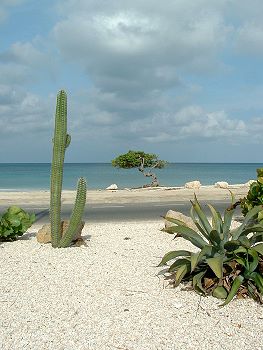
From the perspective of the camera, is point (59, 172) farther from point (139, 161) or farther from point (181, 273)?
point (139, 161)

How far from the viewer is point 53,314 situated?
473cm

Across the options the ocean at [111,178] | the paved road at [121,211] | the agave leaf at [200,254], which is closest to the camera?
the agave leaf at [200,254]

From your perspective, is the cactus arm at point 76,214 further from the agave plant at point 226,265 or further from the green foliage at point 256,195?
the green foliage at point 256,195

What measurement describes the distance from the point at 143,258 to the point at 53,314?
8.88 ft

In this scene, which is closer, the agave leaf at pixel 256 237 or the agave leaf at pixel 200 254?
the agave leaf at pixel 200 254

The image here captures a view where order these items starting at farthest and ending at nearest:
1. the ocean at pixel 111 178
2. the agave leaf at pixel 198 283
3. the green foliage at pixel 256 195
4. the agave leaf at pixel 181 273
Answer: the ocean at pixel 111 178
the green foliage at pixel 256 195
the agave leaf at pixel 181 273
the agave leaf at pixel 198 283

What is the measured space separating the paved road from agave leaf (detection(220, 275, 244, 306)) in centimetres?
784

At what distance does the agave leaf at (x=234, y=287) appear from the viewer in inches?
193

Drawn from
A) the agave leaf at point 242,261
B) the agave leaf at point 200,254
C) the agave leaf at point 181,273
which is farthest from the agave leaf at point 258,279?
the agave leaf at point 181,273

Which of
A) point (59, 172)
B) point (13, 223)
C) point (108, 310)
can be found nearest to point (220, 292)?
point (108, 310)

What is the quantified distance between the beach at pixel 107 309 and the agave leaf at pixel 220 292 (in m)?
0.07

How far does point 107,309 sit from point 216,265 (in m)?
1.27

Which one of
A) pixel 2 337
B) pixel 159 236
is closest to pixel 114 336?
pixel 2 337

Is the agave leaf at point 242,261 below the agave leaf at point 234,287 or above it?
above
